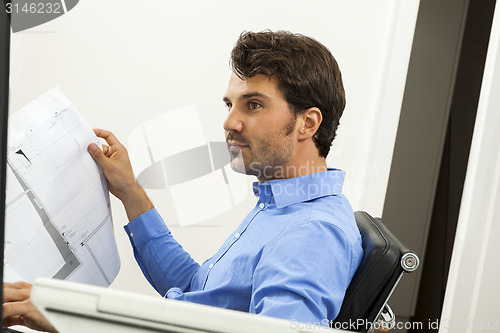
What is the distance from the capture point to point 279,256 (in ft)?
2.74

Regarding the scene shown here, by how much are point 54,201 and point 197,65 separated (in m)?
1.13

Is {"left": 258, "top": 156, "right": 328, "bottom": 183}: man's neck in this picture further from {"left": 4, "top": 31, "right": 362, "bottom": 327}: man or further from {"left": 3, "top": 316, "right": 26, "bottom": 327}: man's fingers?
{"left": 3, "top": 316, "right": 26, "bottom": 327}: man's fingers

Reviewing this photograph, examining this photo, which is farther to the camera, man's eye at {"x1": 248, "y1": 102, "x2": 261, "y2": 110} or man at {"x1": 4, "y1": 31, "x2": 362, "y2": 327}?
man's eye at {"x1": 248, "y1": 102, "x2": 261, "y2": 110}

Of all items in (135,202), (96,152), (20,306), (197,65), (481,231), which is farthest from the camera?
(197,65)

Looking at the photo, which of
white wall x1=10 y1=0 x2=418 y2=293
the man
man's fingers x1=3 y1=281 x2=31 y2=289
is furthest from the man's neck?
white wall x1=10 y1=0 x2=418 y2=293

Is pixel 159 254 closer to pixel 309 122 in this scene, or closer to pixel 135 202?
pixel 135 202

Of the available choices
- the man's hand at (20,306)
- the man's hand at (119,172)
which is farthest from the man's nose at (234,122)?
the man's hand at (20,306)

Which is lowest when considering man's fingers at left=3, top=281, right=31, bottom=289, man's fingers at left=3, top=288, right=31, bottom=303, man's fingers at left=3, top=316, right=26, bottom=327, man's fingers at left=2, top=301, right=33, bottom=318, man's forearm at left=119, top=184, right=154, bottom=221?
man's fingers at left=3, top=316, right=26, bottom=327

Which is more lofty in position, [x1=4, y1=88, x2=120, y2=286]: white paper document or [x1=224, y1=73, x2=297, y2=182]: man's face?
[x1=224, y1=73, x2=297, y2=182]: man's face

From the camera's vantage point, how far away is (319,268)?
0.81 meters

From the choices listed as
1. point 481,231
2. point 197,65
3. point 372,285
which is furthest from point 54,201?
point 481,231

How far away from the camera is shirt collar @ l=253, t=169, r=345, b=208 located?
3.32 feet

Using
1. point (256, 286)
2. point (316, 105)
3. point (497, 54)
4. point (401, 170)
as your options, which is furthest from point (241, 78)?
point (401, 170)

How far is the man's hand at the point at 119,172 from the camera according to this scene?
104 centimetres
